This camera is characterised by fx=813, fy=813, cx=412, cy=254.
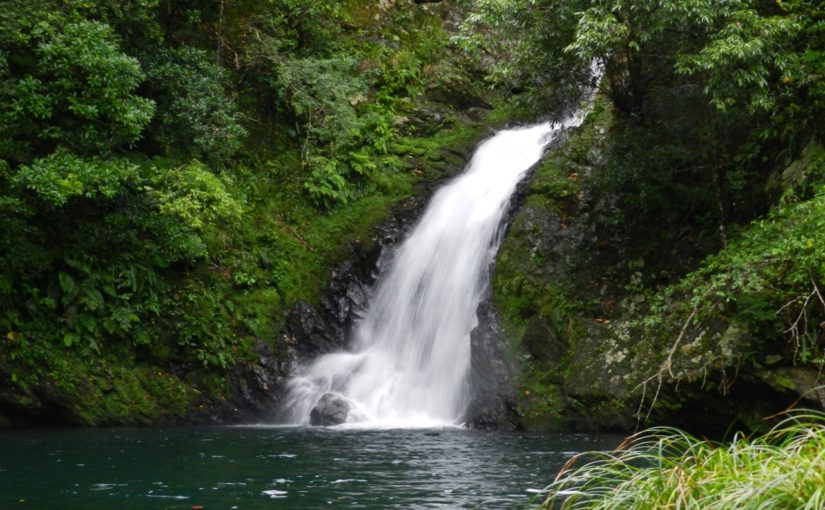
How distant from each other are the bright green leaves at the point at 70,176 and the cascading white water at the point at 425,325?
17.7ft

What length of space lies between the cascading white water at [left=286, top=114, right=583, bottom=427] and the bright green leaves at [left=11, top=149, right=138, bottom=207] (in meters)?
5.39

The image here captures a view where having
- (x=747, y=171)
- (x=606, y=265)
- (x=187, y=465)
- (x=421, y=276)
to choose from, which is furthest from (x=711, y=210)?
(x=187, y=465)

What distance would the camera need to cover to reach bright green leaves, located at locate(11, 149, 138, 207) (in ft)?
42.1

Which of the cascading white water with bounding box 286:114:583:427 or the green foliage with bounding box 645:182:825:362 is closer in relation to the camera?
the green foliage with bounding box 645:182:825:362

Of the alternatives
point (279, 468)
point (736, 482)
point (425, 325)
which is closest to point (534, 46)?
point (425, 325)

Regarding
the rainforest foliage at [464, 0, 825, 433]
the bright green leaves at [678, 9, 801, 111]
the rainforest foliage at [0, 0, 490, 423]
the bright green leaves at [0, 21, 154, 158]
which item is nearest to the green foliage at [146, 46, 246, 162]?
the rainforest foliage at [0, 0, 490, 423]

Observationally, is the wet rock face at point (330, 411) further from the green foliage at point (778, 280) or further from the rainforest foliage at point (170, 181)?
the green foliage at point (778, 280)

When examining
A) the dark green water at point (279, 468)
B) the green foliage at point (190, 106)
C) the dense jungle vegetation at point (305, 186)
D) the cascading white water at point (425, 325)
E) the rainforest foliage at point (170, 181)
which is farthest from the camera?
the green foliage at point (190, 106)

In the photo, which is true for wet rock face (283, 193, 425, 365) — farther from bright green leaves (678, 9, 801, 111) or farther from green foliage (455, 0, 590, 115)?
bright green leaves (678, 9, 801, 111)

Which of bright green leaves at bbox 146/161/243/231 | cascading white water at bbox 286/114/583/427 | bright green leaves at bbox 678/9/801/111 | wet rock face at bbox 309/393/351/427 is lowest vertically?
wet rock face at bbox 309/393/351/427

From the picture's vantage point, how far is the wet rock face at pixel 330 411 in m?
14.8

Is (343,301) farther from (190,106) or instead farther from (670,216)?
(670,216)

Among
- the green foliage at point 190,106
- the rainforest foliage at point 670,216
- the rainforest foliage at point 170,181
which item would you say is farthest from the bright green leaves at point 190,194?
the rainforest foliage at point 670,216

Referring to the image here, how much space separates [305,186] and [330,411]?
648cm
